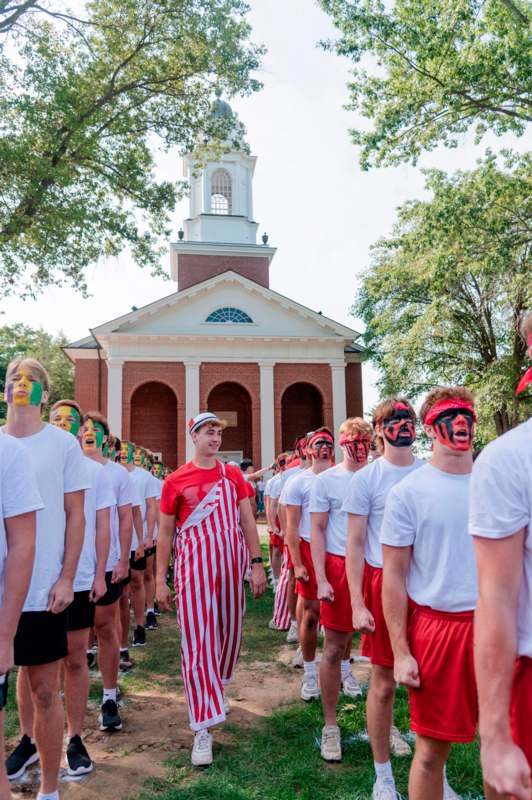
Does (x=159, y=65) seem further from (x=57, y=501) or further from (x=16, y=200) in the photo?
(x=57, y=501)

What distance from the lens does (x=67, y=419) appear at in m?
4.70

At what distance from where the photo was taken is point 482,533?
1.65 meters

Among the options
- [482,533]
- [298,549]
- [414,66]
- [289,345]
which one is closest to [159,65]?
[414,66]

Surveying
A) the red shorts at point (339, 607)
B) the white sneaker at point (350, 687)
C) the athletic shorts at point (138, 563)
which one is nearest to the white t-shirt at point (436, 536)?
the red shorts at point (339, 607)

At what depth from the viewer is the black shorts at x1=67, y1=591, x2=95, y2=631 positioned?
4.04 metres

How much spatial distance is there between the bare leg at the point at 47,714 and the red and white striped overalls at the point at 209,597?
116 cm

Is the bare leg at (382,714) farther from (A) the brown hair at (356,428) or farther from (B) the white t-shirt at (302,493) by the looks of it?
(B) the white t-shirt at (302,493)

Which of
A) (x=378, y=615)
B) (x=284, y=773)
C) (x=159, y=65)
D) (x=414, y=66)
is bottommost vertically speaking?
(x=284, y=773)

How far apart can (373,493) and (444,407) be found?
104cm

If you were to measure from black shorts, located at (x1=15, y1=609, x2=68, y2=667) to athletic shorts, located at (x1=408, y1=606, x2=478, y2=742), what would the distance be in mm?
1838

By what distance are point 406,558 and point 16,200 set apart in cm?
1268

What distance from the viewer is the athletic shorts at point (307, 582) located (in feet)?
17.3

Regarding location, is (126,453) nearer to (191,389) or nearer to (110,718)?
(110,718)

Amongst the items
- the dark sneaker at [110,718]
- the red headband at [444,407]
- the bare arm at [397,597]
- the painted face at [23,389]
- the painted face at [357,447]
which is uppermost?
the painted face at [23,389]
